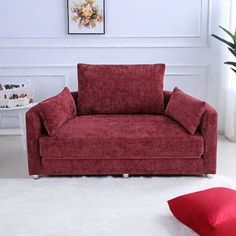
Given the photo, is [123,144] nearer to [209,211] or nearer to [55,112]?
[55,112]

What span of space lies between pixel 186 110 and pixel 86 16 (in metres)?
1.59

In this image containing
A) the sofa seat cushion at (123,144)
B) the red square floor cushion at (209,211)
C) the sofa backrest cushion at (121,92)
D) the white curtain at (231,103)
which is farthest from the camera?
the white curtain at (231,103)

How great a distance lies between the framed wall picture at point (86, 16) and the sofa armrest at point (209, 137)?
5.32ft

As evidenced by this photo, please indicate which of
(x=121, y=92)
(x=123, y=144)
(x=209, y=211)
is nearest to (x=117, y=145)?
(x=123, y=144)

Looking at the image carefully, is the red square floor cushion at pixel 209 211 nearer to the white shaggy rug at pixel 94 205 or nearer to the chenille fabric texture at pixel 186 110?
the white shaggy rug at pixel 94 205

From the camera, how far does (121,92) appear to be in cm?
318

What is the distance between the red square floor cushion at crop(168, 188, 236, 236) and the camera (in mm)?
1784

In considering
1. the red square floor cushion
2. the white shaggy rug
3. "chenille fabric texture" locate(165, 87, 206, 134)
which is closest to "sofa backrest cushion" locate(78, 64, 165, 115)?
"chenille fabric texture" locate(165, 87, 206, 134)

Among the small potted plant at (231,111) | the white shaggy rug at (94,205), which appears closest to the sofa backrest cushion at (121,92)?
the white shaggy rug at (94,205)

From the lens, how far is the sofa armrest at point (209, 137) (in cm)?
267

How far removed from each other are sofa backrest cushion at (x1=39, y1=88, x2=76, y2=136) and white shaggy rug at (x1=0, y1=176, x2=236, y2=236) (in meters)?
0.41

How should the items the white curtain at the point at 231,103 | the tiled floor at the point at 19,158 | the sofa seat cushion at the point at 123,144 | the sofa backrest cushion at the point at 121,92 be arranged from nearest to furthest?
the sofa seat cushion at the point at 123,144 → the tiled floor at the point at 19,158 → the sofa backrest cushion at the point at 121,92 → the white curtain at the point at 231,103

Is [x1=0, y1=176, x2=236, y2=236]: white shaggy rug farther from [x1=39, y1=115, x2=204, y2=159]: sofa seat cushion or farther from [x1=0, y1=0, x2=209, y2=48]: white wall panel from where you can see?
[x1=0, y1=0, x2=209, y2=48]: white wall panel

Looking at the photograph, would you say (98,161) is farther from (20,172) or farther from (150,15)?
(150,15)
